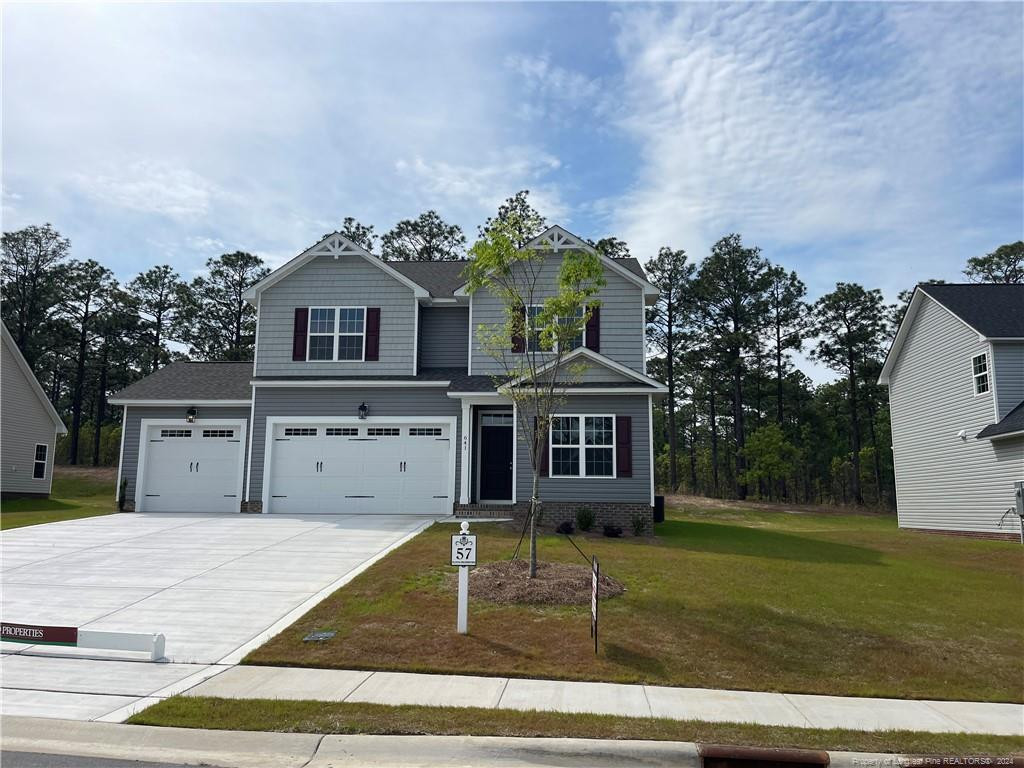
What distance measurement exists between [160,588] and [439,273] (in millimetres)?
14440

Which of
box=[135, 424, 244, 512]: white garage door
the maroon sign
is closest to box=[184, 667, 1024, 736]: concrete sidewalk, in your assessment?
the maroon sign

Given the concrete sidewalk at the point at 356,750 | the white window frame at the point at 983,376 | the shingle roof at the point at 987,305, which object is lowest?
the concrete sidewalk at the point at 356,750

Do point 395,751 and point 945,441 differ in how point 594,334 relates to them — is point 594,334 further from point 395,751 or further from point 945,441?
point 395,751

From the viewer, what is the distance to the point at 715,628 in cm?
866

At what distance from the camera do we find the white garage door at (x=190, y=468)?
19594mm

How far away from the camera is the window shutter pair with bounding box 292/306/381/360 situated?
64.6ft

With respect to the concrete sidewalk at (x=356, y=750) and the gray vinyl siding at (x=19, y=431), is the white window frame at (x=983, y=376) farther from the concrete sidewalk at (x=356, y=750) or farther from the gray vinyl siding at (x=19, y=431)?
the gray vinyl siding at (x=19, y=431)

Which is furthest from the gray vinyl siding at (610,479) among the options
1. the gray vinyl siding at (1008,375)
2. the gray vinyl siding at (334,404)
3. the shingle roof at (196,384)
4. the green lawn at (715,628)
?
the gray vinyl siding at (1008,375)

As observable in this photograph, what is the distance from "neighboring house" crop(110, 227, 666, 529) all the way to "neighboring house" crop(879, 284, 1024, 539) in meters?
10.0

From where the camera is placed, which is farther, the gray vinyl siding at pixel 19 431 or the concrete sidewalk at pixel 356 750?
the gray vinyl siding at pixel 19 431

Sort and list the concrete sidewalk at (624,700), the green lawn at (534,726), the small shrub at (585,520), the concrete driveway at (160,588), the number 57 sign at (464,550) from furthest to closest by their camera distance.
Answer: the small shrub at (585,520)
the number 57 sign at (464,550)
the concrete driveway at (160,588)
the concrete sidewalk at (624,700)
the green lawn at (534,726)

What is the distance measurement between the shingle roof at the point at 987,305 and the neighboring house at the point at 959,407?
0.08 feet

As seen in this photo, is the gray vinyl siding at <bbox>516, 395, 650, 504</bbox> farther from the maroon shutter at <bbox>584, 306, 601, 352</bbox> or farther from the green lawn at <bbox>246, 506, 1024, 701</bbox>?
the green lawn at <bbox>246, 506, 1024, 701</bbox>

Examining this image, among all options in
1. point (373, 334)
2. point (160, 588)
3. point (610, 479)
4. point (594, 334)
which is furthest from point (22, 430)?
point (610, 479)
